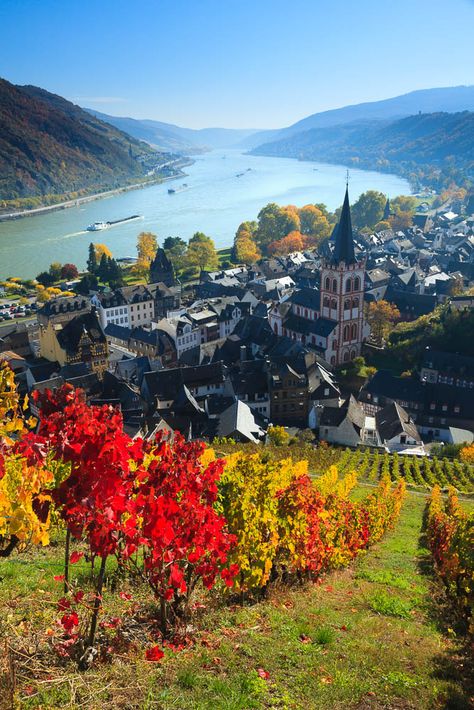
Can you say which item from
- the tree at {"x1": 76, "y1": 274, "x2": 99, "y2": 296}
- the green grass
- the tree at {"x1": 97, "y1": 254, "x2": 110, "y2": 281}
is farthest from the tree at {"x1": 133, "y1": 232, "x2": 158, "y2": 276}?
the green grass

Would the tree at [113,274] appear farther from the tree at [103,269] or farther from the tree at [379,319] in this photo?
the tree at [379,319]

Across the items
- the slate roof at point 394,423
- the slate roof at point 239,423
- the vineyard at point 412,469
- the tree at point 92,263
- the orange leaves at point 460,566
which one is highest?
the orange leaves at point 460,566

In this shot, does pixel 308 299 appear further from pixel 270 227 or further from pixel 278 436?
pixel 270 227

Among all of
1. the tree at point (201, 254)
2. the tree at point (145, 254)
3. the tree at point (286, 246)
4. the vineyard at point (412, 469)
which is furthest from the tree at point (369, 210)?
the vineyard at point (412, 469)

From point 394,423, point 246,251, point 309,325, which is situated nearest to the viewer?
point 394,423

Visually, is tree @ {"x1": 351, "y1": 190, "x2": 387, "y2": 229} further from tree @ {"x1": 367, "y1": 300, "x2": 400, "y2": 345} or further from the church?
the church

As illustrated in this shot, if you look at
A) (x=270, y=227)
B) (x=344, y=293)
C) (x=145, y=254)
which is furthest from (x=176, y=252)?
(x=344, y=293)

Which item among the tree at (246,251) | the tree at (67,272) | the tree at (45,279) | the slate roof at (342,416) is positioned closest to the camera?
the slate roof at (342,416)
